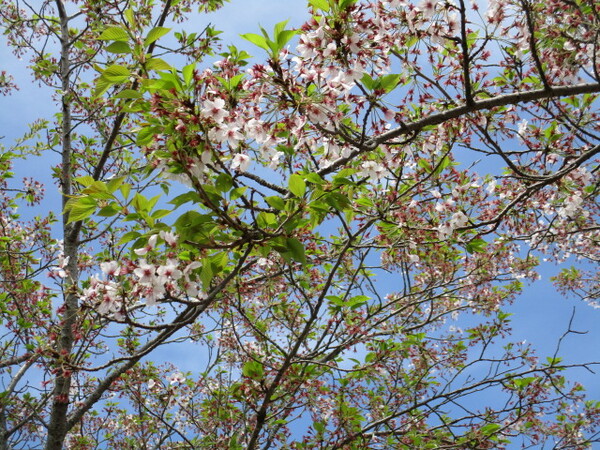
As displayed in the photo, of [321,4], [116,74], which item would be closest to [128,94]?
[116,74]

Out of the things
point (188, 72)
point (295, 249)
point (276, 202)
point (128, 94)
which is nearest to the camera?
point (188, 72)

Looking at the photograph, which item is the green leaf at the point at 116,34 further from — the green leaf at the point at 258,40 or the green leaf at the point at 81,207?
the green leaf at the point at 81,207

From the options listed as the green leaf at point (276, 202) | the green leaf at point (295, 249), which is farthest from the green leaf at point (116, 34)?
the green leaf at point (295, 249)

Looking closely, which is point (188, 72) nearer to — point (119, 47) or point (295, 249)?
point (119, 47)

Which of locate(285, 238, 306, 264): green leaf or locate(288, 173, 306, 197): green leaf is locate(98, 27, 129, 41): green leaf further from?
locate(285, 238, 306, 264): green leaf

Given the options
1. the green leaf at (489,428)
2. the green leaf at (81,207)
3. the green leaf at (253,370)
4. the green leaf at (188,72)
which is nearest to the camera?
the green leaf at (188,72)

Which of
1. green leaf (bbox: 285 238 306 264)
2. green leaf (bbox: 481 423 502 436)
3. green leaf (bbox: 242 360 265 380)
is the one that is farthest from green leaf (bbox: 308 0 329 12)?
green leaf (bbox: 481 423 502 436)

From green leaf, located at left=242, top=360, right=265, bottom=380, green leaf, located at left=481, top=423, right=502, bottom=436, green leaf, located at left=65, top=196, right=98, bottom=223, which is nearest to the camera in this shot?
green leaf, located at left=65, top=196, right=98, bottom=223

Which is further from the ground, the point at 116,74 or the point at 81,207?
the point at 116,74

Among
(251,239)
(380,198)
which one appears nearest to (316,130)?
(251,239)

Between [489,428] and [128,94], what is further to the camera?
[489,428]

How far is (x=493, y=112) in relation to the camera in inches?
147

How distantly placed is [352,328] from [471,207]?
1.44 m

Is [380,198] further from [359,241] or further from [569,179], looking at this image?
[569,179]
